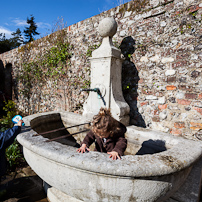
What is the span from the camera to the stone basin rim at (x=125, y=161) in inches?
41.1

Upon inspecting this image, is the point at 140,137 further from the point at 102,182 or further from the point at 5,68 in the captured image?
the point at 5,68

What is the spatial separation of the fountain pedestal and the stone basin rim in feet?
4.08

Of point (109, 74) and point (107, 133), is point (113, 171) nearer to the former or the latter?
point (107, 133)

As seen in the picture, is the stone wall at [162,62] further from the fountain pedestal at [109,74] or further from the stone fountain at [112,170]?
the stone fountain at [112,170]

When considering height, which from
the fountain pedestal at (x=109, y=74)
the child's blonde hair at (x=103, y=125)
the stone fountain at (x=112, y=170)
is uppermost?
the fountain pedestal at (x=109, y=74)

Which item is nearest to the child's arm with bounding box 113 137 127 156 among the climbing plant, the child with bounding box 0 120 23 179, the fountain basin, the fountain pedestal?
the fountain basin

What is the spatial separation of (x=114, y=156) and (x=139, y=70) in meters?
1.99

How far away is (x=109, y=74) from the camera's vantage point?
242 centimetres

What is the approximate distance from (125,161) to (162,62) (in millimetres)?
1973

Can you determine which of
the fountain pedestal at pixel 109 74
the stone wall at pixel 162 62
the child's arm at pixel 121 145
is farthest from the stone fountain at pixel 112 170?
the fountain pedestal at pixel 109 74

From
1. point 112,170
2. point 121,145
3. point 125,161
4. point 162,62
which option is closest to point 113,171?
point 112,170

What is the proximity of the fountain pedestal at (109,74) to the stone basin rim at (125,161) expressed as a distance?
4.08 ft

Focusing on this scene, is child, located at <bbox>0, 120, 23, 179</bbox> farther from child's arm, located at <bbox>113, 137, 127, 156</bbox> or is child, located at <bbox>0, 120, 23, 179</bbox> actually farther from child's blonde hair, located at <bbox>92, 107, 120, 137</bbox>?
child's arm, located at <bbox>113, 137, 127, 156</bbox>

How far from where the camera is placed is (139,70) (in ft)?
8.98
